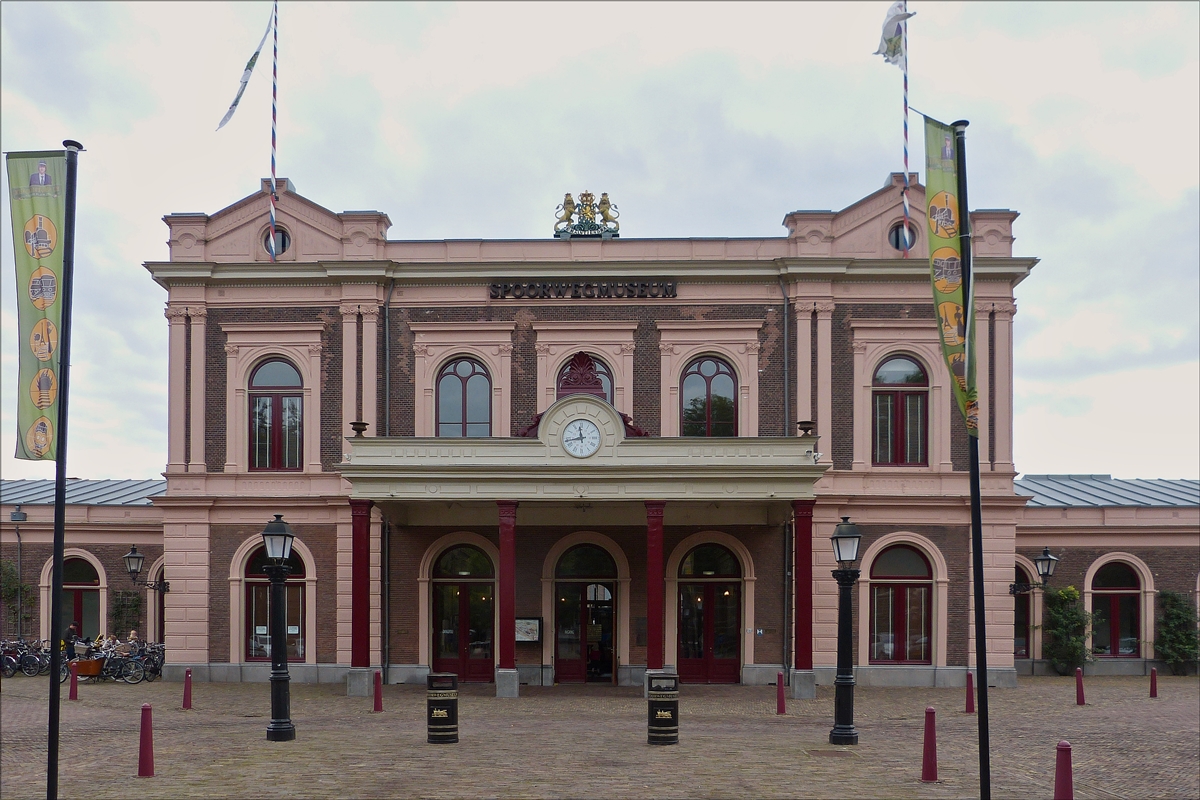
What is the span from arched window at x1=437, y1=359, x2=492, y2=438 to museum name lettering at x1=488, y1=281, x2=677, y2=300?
1.93m

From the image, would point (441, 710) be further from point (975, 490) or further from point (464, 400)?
point (464, 400)

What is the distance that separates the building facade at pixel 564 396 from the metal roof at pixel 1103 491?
21.7 ft

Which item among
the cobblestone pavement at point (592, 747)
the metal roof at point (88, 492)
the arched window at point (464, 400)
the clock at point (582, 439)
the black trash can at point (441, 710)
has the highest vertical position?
the arched window at point (464, 400)

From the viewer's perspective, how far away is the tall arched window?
2566 centimetres

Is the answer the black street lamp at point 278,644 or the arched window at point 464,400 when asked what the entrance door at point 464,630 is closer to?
the arched window at point 464,400

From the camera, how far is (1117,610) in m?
29.1

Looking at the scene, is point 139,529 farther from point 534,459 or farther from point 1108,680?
point 1108,680

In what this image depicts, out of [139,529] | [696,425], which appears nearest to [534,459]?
[696,425]

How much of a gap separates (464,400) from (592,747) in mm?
11887

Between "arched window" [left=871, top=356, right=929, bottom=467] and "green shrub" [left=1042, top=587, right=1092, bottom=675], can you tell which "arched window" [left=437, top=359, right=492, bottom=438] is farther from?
"green shrub" [left=1042, top=587, right=1092, bottom=675]

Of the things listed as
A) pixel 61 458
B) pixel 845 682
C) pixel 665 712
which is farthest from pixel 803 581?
pixel 61 458

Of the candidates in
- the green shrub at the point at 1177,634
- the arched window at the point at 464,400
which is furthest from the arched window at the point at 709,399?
the green shrub at the point at 1177,634

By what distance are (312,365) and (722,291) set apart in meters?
10.3

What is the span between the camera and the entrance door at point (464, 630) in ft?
84.1
